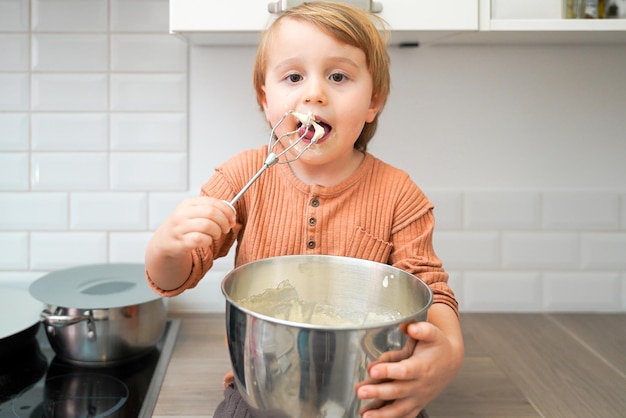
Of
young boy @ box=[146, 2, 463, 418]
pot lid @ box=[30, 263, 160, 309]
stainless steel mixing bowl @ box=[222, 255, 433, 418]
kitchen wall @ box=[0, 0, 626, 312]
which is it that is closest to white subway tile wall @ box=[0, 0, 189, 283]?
kitchen wall @ box=[0, 0, 626, 312]

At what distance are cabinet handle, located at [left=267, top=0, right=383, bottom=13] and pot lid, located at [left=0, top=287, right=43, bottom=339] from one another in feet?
2.09

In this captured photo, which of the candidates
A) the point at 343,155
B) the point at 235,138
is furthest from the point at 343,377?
the point at 235,138

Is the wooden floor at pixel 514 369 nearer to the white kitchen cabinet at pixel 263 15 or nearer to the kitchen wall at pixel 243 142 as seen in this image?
the kitchen wall at pixel 243 142

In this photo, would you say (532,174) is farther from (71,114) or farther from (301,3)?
(71,114)

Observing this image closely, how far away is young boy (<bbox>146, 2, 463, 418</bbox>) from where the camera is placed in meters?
0.59

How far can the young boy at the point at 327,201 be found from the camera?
59 cm

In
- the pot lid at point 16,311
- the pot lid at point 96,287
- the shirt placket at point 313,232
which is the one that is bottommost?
the pot lid at point 16,311

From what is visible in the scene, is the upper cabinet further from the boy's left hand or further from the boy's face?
the boy's left hand

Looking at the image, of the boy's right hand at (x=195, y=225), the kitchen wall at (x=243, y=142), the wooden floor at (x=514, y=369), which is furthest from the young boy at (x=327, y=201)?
the kitchen wall at (x=243, y=142)

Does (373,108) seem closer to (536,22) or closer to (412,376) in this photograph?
(536,22)

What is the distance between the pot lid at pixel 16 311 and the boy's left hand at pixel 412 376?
0.62 m

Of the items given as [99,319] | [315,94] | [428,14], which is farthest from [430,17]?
[99,319]

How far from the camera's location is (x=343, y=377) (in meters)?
0.49

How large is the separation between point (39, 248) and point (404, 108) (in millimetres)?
808
